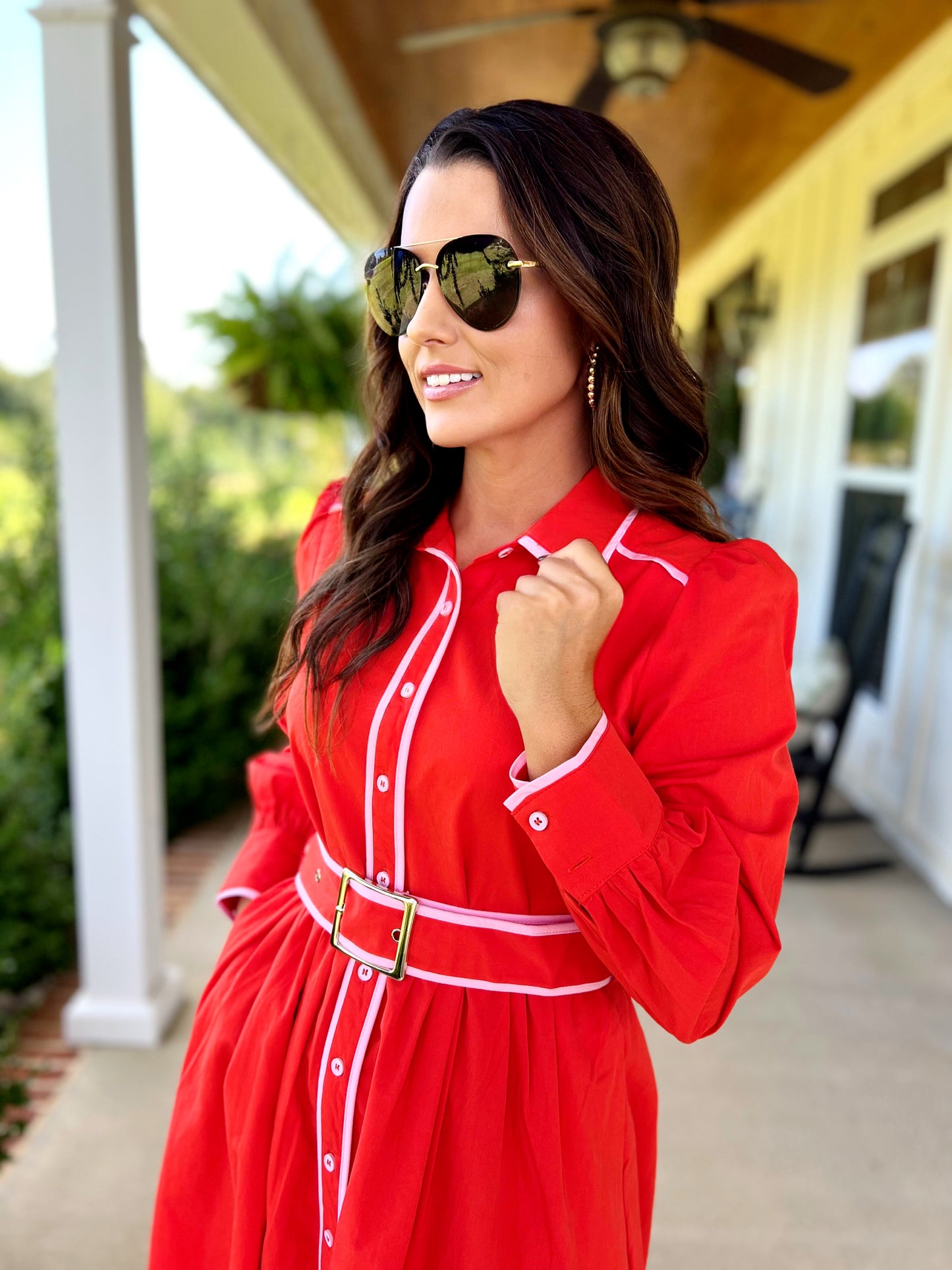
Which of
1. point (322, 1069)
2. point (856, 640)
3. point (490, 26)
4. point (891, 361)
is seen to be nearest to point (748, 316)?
point (891, 361)

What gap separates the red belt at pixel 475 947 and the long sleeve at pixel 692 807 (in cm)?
11

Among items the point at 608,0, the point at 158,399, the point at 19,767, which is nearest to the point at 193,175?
the point at 158,399

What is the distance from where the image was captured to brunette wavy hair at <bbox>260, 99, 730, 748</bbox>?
90 cm

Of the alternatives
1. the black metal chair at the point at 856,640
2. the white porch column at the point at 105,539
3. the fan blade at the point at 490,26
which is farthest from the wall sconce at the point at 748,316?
the white porch column at the point at 105,539

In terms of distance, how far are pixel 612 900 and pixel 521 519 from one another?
0.43 metres

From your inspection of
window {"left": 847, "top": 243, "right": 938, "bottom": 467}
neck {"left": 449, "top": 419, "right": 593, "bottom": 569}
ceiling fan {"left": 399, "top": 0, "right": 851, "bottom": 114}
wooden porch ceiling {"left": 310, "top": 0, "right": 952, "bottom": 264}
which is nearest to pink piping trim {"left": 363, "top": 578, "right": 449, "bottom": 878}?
neck {"left": 449, "top": 419, "right": 593, "bottom": 569}

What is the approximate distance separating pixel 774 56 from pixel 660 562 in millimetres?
2669

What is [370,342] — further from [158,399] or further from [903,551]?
[158,399]

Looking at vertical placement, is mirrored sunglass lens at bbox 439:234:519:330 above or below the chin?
above

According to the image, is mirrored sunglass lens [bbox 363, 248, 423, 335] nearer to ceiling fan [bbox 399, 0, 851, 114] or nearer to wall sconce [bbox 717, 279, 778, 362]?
ceiling fan [bbox 399, 0, 851, 114]

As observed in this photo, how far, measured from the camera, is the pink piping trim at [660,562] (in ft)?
2.96

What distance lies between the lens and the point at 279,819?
1.27 m

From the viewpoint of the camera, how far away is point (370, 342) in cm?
119

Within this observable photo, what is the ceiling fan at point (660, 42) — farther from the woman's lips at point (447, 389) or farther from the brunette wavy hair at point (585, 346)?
the woman's lips at point (447, 389)
